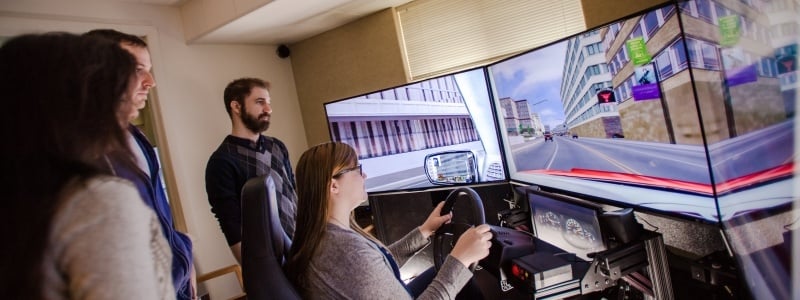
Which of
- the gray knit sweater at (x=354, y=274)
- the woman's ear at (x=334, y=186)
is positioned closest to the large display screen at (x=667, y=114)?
the gray knit sweater at (x=354, y=274)

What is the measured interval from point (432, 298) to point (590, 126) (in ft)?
2.58

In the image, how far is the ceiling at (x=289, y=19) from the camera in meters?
2.82

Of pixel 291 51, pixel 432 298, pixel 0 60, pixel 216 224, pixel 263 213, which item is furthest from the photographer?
pixel 291 51

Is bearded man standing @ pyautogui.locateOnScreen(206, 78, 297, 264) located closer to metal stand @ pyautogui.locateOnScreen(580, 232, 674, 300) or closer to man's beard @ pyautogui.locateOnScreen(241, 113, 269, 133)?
man's beard @ pyautogui.locateOnScreen(241, 113, 269, 133)

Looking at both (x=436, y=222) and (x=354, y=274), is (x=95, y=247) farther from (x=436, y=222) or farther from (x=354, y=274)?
(x=436, y=222)

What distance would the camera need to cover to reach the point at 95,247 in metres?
0.54

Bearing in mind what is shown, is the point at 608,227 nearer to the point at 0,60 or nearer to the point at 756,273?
the point at 756,273

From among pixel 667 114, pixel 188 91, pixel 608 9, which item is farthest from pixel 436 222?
pixel 188 91

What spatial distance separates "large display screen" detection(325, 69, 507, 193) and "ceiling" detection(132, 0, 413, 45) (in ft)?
2.21

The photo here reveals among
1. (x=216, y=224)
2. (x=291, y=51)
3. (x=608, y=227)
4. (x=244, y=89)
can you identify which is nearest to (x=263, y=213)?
(x=608, y=227)

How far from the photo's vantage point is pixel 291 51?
3.85 m

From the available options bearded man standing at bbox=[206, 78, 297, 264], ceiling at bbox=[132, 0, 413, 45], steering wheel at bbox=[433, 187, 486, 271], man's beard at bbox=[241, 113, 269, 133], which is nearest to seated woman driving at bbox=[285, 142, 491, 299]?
steering wheel at bbox=[433, 187, 486, 271]

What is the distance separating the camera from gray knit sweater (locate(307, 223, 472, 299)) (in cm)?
112

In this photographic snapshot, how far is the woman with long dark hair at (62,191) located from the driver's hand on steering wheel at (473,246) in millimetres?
849
